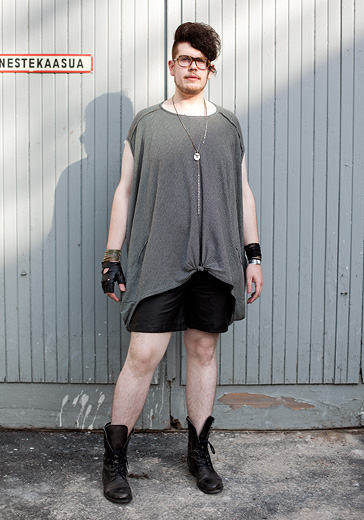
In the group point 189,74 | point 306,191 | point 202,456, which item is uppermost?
point 189,74

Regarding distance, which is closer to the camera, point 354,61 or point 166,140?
point 166,140

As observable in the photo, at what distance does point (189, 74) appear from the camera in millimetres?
2816

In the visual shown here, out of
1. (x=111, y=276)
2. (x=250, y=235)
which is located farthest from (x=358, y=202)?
(x=111, y=276)

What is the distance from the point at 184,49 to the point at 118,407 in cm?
173

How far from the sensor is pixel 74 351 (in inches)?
140

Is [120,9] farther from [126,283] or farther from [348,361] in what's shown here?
[348,361]

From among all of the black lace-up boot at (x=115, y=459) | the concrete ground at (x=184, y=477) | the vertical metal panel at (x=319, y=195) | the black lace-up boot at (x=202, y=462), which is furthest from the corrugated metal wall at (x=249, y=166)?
the black lace-up boot at (x=115, y=459)

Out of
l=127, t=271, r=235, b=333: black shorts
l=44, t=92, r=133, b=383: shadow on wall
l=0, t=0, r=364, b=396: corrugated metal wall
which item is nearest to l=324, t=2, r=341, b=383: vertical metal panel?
l=0, t=0, r=364, b=396: corrugated metal wall

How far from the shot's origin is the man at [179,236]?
2791 millimetres

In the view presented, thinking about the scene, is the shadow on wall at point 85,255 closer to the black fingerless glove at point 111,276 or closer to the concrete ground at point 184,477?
the concrete ground at point 184,477

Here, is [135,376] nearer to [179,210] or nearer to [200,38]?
[179,210]

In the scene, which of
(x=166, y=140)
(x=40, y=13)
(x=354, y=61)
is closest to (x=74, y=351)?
(x=166, y=140)

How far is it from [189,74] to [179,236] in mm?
763

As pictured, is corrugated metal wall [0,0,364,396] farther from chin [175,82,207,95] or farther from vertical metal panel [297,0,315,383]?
chin [175,82,207,95]
